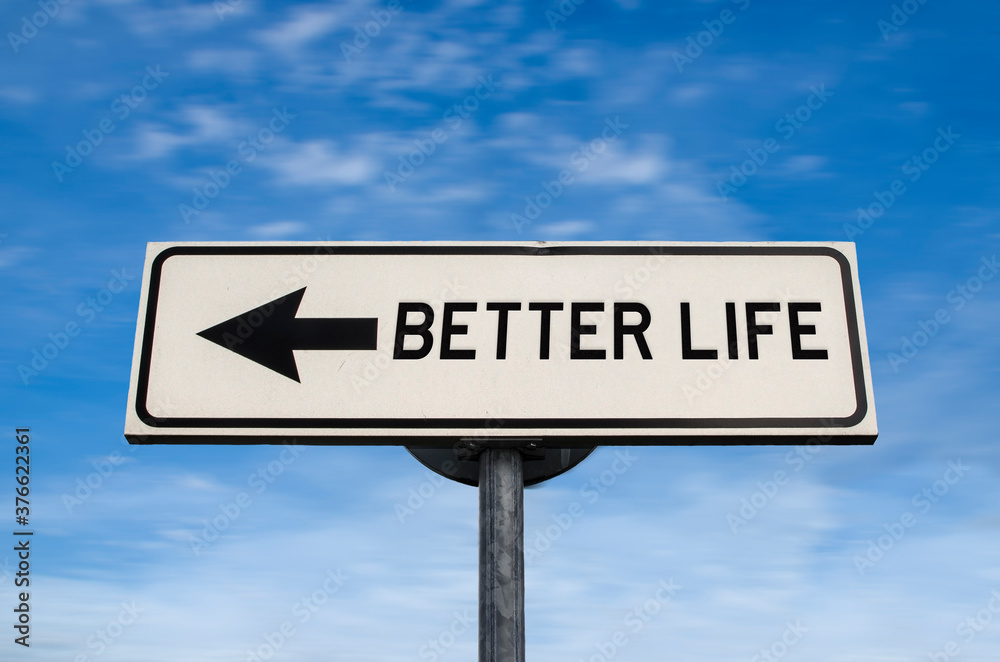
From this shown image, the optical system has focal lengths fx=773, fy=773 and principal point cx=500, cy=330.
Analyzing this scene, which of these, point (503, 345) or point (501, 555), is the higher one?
point (503, 345)

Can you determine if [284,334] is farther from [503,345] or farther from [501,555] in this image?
[501,555]

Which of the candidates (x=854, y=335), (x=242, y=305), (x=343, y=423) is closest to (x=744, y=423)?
(x=854, y=335)

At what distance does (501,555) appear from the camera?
5.96 ft

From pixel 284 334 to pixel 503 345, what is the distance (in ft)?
1.97

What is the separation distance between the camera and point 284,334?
210 cm

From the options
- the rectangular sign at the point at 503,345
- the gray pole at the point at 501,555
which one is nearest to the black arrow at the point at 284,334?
the rectangular sign at the point at 503,345

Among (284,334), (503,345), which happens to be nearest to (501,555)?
(503,345)

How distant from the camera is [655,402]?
1976 millimetres

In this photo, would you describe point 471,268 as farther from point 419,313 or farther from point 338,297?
point 338,297

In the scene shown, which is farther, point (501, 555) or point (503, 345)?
point (503, 345)

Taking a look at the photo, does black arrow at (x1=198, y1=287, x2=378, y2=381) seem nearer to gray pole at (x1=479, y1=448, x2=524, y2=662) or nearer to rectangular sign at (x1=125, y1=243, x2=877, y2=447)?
rectangular sign at (x1=125, y1=243, x2=877, y2=447)

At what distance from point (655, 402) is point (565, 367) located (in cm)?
25

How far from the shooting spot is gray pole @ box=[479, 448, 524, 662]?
175cm

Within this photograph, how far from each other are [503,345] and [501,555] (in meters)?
0.53
